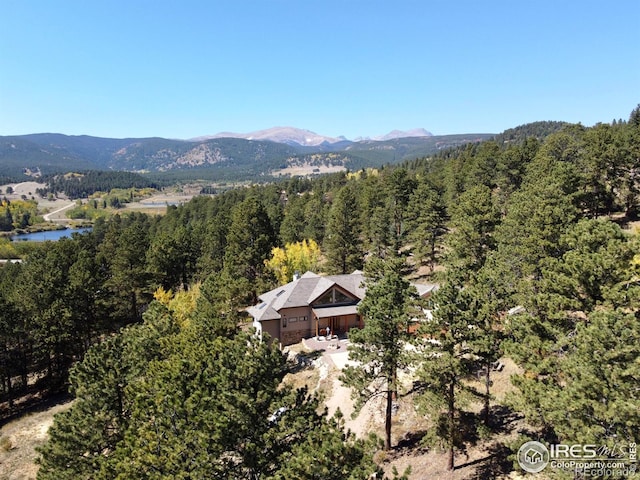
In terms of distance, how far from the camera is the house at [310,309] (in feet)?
120

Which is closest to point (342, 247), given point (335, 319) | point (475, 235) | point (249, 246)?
point (249, 246)

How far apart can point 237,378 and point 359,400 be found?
24.7ft

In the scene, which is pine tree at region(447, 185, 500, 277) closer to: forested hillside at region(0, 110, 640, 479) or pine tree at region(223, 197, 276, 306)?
forested hillside at region(0, 110, 640, 479)

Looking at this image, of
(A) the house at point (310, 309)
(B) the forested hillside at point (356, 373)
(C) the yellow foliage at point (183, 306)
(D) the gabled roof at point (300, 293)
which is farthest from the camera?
(C) the yellow foliage at point (183, 306)

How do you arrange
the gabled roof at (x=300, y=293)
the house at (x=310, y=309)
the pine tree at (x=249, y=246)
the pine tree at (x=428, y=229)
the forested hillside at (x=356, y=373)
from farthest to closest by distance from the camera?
the pine tree at (x=428, y=229) < the pine tree at (x=249, y=246) < the gabled roof at (x=300, y=293) < the house at (x=310, y=309) < the forested hillside at (x=356, y=373)

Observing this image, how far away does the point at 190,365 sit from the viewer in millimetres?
16562

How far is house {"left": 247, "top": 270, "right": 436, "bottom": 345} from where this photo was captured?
3653 cm

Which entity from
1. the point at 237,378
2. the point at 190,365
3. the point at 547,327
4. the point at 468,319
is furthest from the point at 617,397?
the point at 190,365

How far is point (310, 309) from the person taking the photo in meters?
37.6

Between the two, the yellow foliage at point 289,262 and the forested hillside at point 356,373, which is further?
the yellow foliage at point 289,262

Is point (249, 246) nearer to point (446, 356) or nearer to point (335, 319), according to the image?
point (335, 319)

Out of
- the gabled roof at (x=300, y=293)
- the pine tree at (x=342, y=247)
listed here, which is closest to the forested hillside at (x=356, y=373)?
the gabled roof at (x=300, y=293)

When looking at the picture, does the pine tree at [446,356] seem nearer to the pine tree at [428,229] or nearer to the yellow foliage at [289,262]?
the yellow foliage at [289,262]

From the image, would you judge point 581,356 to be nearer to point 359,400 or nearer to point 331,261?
point 359,400
